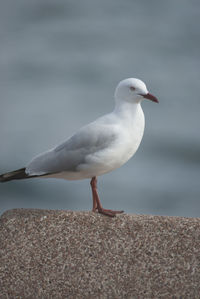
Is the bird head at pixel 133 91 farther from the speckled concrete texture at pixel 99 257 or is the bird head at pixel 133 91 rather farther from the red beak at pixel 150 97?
the speckled concrete texture at pixel 99 257

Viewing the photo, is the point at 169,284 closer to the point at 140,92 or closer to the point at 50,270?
the point at 50,270

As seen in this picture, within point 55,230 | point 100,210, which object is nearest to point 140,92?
point 100,210

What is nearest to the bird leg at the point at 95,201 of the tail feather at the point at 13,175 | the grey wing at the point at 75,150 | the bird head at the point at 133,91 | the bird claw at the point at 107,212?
the bird claw at the point at 107,212

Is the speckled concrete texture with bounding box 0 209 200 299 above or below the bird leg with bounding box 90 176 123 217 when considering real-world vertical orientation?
below

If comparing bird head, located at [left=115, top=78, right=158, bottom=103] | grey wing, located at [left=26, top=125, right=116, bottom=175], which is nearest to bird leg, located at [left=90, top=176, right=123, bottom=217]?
grey wing, located at [left=26, top=125, right=116, bottom=175]

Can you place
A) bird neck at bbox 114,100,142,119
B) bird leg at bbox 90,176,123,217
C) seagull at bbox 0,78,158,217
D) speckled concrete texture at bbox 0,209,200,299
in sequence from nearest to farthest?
speckled concrete texture at bbox 0,209,200,299 → seagull at bbox 0,78,158,217 → bird neck at bbox 114,100,142,119 → bird leg at bbox 90,176,123,217

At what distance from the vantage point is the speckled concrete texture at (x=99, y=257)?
4680 mm

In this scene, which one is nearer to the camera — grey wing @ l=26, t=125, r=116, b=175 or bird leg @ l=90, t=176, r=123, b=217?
grey wing @ l=26, t=125, r=116, b=175

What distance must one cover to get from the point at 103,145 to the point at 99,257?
97cm

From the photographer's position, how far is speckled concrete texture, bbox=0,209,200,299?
4680mm

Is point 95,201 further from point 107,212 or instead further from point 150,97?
point 150,97

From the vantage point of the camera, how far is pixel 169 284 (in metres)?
4.65

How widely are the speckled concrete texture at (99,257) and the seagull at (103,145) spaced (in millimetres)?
284

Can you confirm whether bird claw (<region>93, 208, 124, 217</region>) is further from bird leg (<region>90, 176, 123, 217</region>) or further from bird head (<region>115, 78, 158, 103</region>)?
bird head (<region>115, 78, 158, 103</region>)
